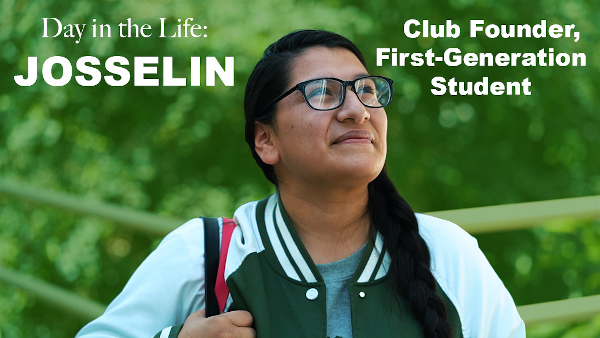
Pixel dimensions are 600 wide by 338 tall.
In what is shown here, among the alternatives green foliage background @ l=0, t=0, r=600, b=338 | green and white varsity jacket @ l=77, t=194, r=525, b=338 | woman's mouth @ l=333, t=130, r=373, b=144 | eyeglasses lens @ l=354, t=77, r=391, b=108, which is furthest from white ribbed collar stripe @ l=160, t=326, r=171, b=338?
green foliage background @ l=0, t=0, r=600, b=338

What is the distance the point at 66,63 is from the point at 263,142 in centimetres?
298

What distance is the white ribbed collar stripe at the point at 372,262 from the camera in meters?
1.45

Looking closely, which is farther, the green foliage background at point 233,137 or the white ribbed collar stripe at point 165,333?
the green foliage background at point 233,137

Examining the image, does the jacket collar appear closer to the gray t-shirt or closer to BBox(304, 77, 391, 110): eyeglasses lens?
the gray t-shirt

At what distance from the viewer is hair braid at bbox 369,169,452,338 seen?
1409 millimetres

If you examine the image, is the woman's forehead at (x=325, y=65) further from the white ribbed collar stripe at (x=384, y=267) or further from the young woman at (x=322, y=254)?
the white ribbed collar stripe at (x=384, y=267)

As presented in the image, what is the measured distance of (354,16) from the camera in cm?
384

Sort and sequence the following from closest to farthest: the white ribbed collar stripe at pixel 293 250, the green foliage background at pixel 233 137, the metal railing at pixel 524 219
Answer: the white ribbed collar stripe at pixel 293 250 < the metal railing at pixel 524 219 < the green foliage background at pixel 233 137

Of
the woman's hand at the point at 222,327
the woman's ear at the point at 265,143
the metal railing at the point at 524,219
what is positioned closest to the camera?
the woman's hand at the point at 222,327

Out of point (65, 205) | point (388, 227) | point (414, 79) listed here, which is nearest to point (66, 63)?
point (65, 205)

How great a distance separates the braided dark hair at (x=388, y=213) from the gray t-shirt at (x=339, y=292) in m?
0.09

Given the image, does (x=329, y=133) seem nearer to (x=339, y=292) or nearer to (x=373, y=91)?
(x=373, y=91)

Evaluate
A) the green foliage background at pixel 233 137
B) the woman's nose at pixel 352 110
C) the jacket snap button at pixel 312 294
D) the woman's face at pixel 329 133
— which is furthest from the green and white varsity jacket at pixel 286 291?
the green foliage background at pixel 233 137

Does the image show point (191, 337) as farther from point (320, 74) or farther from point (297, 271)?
point (320, 74)
